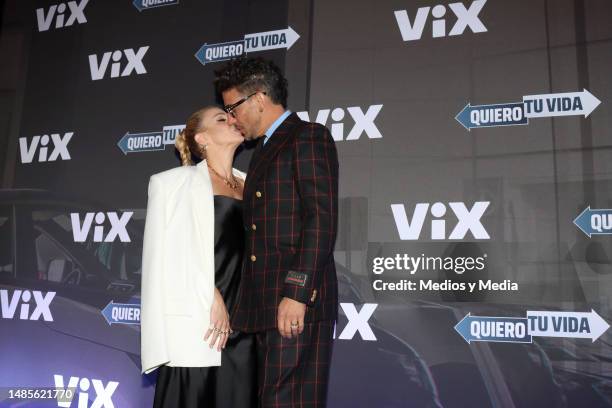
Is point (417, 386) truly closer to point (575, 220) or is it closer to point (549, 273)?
point (549, 273)

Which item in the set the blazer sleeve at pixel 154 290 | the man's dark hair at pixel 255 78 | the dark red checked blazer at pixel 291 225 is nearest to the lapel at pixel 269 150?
the dark red checked blazer at pixel 291 225

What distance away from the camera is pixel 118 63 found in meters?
3.66

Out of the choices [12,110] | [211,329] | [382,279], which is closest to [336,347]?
[382,279]

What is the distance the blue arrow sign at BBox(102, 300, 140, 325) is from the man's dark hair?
1.59m

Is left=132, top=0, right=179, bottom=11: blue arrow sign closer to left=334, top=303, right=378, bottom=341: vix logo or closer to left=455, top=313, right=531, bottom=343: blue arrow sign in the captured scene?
left=334, top=303, right=378, bottom=341: vix logo

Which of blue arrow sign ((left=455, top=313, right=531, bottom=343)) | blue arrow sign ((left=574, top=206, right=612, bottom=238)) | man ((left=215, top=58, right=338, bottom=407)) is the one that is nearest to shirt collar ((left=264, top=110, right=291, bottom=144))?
man ((left=215, top=58, right=338, bottom=407))

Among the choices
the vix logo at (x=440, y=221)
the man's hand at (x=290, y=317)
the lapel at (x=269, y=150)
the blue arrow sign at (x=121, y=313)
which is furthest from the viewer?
the blue arrow sign at (x=121, y=313)

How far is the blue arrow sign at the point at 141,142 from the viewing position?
11.3 ft

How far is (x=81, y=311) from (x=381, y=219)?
1821 mm

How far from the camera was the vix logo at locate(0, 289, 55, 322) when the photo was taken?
11.6 feet

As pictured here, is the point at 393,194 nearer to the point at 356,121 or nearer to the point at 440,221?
the point at 440,221

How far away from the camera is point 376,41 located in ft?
9.91

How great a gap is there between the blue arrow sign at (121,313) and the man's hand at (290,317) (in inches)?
64.1

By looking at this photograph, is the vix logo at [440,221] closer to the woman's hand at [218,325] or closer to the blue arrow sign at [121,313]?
the woman's hand at [218,325]
